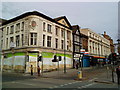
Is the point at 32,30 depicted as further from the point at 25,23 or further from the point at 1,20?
the point at 1,20

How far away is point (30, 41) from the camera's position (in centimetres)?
2647

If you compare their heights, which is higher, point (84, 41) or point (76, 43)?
point (84, 41)

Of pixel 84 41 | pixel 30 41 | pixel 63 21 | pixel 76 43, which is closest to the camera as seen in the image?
pixel 30 41

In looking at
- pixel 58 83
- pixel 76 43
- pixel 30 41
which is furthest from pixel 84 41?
pixel 58 83

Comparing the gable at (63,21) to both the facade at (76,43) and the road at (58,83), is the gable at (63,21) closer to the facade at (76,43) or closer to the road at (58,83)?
the facade at (76,43)

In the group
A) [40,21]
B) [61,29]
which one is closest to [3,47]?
[40,21]

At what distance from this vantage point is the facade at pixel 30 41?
2620 cm

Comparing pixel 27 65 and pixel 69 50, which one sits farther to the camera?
pixel 69 50

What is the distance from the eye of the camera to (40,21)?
27.7m

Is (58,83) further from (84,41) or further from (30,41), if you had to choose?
(84,41)

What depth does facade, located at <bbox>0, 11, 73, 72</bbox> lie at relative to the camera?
26203 millimetres

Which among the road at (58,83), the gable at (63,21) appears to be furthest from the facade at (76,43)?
the road at (58,83)

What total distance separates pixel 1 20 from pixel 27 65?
1601 centimetres

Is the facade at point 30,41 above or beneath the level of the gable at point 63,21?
beneath
